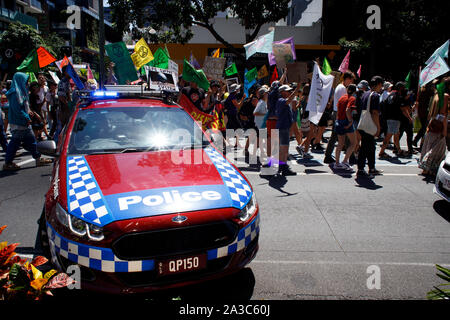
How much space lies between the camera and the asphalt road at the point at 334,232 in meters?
3.30

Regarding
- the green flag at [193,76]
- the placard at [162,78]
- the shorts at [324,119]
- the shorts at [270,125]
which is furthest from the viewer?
the shorts at [324,119]

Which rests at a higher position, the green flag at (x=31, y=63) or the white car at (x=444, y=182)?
the green flag at (x=31, y=63)

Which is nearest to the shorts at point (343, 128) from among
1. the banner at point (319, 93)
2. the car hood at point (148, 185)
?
the banner at point (319, 93)

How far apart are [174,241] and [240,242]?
56 centimetres

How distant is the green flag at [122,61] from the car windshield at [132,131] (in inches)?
214

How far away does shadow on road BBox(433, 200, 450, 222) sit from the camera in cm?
512

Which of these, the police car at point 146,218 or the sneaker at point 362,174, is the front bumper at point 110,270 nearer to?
the police car at point 146,218

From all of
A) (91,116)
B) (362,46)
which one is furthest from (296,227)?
(362,46)

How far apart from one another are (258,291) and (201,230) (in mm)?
978

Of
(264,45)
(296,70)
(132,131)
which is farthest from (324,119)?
(296,70)

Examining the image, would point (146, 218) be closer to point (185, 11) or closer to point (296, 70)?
point (296, 70)

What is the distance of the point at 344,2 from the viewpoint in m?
25.8

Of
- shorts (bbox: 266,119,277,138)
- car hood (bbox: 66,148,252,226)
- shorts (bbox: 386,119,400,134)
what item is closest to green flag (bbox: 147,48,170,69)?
shorts (bbox: 266,119,277,138)

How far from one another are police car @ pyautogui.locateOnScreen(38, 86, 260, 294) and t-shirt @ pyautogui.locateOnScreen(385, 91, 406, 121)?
728 centimetres
